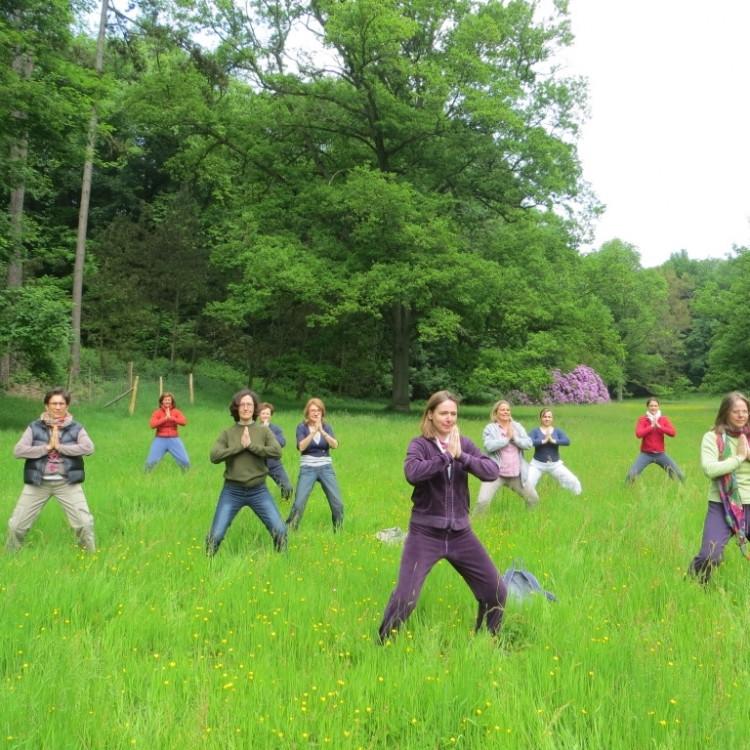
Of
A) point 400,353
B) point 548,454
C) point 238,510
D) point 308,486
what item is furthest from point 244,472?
point 400,353

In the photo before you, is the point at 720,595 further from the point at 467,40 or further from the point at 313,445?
the point at 467,40

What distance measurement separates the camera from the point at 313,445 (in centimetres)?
780

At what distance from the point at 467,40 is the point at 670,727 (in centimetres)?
2701

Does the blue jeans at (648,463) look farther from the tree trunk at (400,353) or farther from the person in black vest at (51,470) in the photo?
the tree trunk at (400,353)

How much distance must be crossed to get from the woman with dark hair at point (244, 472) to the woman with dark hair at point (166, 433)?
4.62 metres

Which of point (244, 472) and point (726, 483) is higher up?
point (726, 483)

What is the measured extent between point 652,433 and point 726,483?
5.29m

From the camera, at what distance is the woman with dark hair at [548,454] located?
929 centimetres

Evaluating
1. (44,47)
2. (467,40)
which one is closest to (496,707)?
(44,47)

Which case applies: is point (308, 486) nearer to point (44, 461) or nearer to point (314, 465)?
point (314, 465)

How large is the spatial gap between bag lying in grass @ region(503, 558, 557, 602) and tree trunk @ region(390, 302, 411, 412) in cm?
2311

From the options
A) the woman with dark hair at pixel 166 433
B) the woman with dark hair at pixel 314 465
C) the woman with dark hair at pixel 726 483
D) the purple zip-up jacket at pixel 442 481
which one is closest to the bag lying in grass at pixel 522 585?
the purple zip-up jacket at pixel 442 481

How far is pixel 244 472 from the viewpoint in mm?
6480

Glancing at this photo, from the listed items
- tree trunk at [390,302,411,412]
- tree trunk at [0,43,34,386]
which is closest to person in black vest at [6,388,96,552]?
tree trunk at [0,43,34,386]
